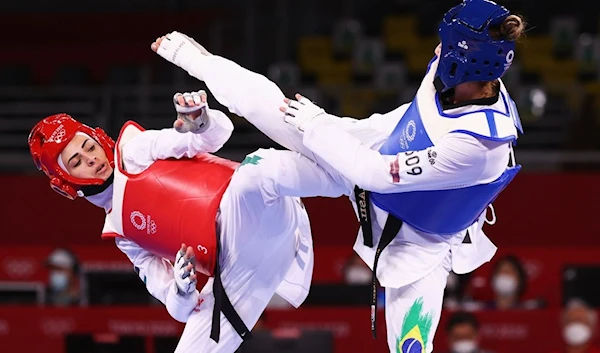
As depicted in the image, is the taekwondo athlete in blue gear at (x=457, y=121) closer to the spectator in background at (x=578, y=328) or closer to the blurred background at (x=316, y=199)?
the blurred background at (x=316, y=199)

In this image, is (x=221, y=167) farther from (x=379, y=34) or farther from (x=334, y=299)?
(x=379, y=34)

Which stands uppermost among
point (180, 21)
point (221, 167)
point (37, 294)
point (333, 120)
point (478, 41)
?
point (478, 41)

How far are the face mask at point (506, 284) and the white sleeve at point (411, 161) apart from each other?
386 cm

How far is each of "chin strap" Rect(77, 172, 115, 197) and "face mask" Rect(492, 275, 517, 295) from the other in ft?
13.9

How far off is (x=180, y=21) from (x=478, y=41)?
1061 centimetres

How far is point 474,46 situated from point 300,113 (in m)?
0.91

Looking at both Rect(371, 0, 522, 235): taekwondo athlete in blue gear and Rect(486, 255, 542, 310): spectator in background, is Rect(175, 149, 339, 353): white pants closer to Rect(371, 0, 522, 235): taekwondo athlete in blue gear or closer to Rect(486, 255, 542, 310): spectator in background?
Rect(371, 0, 522, 235): taekwondo athlete in blue gear

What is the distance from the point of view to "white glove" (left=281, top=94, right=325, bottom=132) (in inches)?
198

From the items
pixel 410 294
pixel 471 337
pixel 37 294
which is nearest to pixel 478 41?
pixel 410 294

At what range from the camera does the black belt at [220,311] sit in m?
5.45

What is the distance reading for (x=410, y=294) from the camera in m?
5.27

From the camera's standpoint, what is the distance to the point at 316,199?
10570 mm

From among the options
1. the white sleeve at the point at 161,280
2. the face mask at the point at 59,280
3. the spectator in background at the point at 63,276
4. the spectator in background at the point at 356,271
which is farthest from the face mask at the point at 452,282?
the white sleeve at the point at 161,280

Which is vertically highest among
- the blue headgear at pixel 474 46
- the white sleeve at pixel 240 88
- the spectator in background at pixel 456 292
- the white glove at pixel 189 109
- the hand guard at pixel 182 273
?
the blue headgear at pixel 474 46
